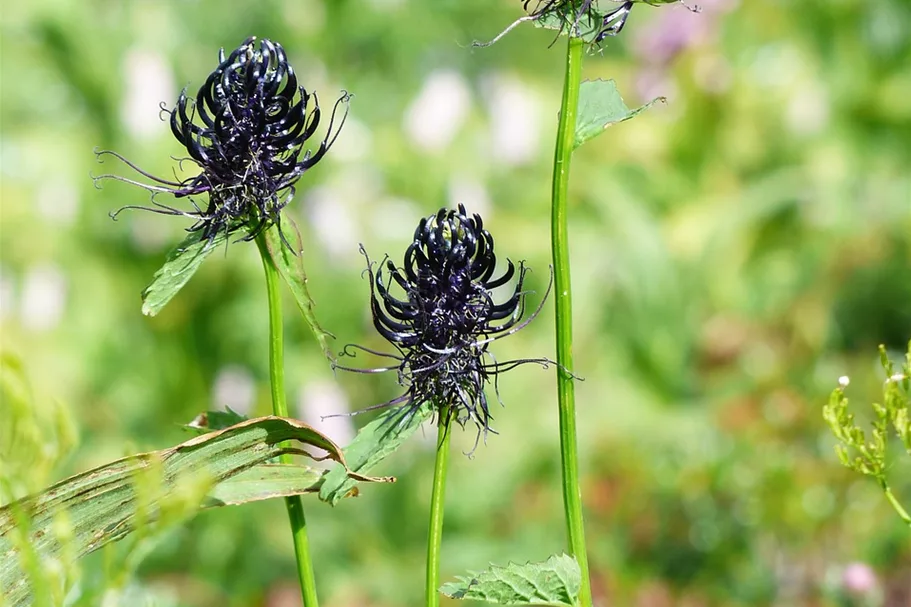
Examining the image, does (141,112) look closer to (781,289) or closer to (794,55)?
(781,289)

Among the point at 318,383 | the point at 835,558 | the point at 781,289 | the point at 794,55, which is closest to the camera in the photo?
the point at 835,558

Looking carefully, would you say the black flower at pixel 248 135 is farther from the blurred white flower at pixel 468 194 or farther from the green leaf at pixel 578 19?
the blurred white flower at pixel 468 194

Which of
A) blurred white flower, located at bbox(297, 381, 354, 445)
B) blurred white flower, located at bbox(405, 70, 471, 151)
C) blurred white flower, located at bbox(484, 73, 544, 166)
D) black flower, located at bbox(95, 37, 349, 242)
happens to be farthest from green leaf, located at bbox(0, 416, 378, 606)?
blurred white flower, located at bbox(484, 73, 544, 166)

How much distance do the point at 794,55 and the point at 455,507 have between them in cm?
233

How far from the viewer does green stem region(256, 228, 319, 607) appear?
2.01 feet

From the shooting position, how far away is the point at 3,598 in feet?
1.79

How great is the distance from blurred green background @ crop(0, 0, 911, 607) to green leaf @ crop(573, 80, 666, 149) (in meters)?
0.83

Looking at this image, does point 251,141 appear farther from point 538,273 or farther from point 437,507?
point 538,273

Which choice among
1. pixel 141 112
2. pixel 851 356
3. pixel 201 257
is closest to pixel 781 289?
pixel 851 356

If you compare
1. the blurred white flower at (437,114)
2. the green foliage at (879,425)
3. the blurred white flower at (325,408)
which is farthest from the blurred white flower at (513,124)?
the green foliage at (879,425)

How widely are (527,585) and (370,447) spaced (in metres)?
0.12

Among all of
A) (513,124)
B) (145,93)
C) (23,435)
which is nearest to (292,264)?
(23,435)

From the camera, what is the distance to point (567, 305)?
61 centimetres

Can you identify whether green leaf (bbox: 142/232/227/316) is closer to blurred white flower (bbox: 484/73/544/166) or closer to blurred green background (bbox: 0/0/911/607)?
blurred green background (bbox: 0/0/911/607)
